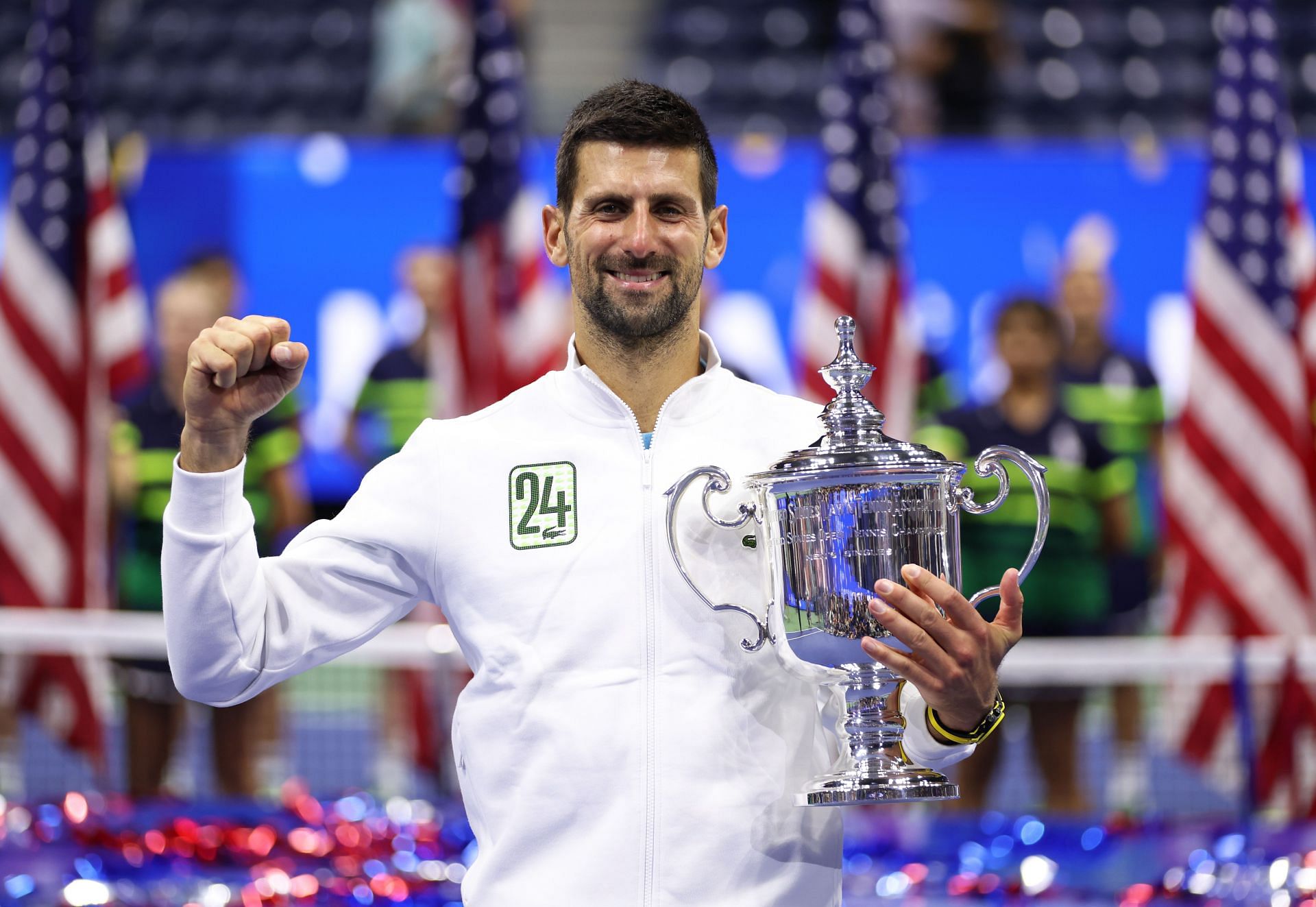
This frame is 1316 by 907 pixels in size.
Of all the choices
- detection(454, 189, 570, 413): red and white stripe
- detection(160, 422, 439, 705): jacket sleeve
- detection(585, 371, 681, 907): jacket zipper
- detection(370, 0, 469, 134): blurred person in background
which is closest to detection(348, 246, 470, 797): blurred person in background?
detection(454, 189, 570, 413): red and white stripe

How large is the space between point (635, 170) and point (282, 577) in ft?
2.34

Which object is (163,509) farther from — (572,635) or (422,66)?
Result: (422,66)

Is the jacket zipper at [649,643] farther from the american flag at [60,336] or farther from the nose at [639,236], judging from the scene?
the american flag at [60,336]

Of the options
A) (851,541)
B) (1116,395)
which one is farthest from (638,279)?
(1116,395)

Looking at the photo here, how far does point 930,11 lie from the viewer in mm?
10531

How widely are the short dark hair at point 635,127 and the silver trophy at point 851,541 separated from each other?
15.2 inches

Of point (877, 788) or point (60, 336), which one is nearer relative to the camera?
point (877, 788)

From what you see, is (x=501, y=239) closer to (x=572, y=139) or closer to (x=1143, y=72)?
(x=572, y=139)

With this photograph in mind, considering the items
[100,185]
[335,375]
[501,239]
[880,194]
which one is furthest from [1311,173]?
[100,185]

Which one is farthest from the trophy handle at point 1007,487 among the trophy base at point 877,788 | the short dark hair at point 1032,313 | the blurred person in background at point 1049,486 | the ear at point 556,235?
the short dark hair at point 1032,313

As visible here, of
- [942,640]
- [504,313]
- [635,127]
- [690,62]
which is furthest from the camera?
[690,62]

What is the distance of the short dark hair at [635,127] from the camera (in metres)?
2.13

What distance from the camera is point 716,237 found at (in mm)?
2291

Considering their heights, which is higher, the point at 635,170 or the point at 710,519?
the point at 635,170
